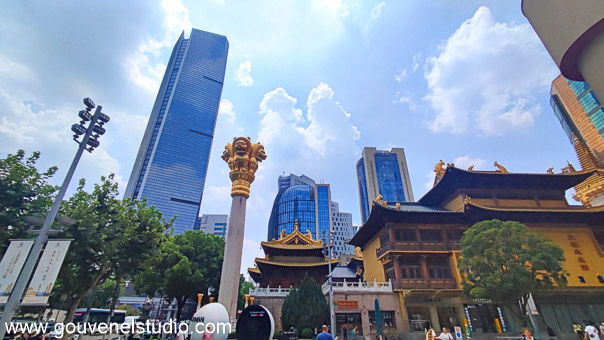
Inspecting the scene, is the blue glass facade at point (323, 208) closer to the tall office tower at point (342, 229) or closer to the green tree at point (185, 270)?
the tall office tower at point (342, 229)

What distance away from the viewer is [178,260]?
29.7 m

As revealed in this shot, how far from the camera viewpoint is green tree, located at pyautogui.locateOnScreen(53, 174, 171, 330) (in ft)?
49.4

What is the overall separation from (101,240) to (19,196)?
460 centimetres

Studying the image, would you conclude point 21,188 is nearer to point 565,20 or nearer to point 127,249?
point 127,249

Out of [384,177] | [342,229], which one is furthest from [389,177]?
[342,229]

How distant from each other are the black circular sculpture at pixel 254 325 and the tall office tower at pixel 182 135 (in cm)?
11034

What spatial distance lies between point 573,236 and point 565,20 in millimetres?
19400

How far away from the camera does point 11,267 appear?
31.2 ft

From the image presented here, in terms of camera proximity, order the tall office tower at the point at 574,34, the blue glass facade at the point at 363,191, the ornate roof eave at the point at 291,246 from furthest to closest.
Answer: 1. the blue glass facade at the point at 363,191
2. the ornate roof eave at the point at 291,246
3. the tall office tower at the point at 574,34

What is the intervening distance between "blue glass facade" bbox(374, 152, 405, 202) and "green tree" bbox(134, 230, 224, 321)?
93918 mm

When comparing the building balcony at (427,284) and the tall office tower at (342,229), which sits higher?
the tall office tower at (342,229)

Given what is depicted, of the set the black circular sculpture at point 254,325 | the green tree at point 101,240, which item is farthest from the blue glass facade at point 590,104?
the green tree at point 101,240

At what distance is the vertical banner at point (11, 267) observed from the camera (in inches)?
371

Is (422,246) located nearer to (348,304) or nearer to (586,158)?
(348,304)
